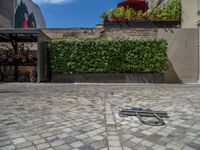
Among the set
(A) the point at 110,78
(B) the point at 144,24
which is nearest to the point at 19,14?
(B) the point at 144,24

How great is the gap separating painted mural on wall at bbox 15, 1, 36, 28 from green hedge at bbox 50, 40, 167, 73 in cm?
1240

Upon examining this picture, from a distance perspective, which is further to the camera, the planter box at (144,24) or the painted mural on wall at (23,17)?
the painted mural on wall at (23,17)

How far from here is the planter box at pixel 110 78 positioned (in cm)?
1202

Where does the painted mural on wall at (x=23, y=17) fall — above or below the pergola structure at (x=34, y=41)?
above

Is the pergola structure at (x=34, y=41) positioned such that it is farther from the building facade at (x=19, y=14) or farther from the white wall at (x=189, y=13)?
the white wall at (x=189, y=13)

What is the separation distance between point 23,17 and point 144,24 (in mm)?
15208

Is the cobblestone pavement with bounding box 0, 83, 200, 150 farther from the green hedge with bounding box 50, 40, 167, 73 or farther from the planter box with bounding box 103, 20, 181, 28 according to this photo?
the planter box with bounding box 103, 20, 181, 28

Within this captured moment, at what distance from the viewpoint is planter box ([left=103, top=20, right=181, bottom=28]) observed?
13415mm

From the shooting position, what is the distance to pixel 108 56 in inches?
480

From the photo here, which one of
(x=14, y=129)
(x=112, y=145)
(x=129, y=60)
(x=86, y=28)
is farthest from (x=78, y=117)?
(x=86, y=28)

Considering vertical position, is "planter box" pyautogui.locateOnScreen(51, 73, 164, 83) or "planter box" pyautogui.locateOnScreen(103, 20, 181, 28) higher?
"planter box" pyautogui.locateOnScreen(103, 20, 181, 28)

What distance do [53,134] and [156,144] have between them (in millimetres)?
1384

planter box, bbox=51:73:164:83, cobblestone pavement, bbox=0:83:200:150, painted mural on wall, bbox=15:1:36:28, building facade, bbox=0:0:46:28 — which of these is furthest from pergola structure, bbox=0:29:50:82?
painted mural on wall, bbox=15:1:36:28

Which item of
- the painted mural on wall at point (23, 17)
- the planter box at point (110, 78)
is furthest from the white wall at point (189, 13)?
the painted mural on wall at point (23, 17)
